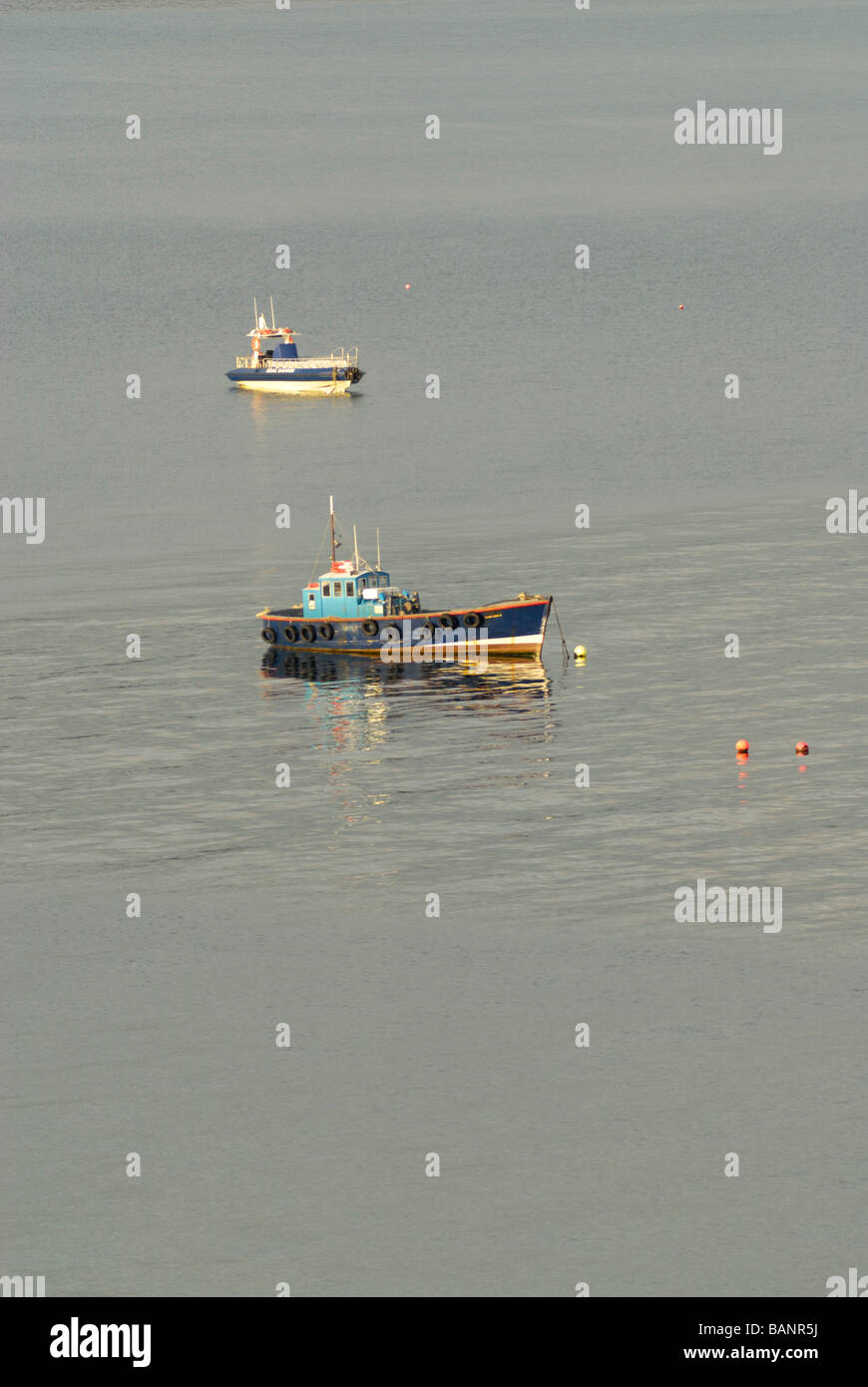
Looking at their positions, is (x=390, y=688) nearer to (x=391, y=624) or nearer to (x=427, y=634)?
(x=427, y=634)

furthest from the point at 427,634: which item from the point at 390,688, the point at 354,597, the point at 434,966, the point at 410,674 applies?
the point at 434,966

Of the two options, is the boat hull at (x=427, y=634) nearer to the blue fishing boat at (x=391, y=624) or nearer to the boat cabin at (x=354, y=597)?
the blue fishing boat at (x=391, y=624)

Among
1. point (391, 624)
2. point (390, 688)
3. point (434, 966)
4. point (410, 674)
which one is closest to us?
point (434, 966)

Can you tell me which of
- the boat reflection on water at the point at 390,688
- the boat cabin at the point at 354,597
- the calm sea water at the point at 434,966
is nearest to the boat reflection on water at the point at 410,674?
the boat reflection on water at the point at 390,688

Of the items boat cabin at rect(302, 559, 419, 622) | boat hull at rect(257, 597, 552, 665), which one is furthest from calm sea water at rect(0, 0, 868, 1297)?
boat cabin at rect(302, 559, 419, 622)

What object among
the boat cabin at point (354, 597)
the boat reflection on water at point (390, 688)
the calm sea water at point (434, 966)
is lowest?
the calm sea water at point (434, 966)

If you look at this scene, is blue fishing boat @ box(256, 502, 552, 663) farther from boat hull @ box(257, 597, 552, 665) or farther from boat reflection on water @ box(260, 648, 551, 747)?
boat reflection on water @ box(260, 648, 551, 747)

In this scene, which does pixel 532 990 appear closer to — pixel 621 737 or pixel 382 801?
pixel 382 801
